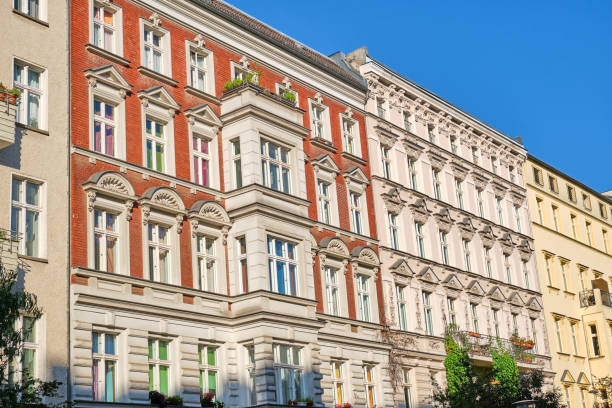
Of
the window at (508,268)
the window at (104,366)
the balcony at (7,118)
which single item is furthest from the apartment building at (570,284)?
the balcony at (7,118)

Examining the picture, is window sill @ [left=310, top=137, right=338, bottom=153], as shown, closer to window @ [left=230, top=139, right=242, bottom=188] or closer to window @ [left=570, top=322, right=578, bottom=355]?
window @ [left=230, top=139, right=242, bottom=188]

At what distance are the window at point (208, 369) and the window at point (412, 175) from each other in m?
17.9

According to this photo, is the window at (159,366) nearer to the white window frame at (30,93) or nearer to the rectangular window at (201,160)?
the rectangular window at (201,160)

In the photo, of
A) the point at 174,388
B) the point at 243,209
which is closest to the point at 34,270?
the point at 174,388

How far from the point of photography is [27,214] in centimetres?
2739

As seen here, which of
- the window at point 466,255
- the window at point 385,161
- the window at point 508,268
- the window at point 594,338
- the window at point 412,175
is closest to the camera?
the window at point 385,161

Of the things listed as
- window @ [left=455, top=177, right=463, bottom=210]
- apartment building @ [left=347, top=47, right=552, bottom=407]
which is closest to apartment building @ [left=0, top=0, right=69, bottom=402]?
apartment building @ [left=347, top=47, right=552, bottom=407]

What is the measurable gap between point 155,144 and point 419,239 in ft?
57.9

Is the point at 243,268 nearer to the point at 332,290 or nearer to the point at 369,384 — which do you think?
the point at 332,290

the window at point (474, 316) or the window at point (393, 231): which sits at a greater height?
the window at point (393, 231)

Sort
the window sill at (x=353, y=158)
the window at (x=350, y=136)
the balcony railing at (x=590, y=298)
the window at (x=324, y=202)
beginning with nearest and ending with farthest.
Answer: the window at (x=324, y=202)
the window sill at (x=353, y=158)
the window at (x=350, y=136)
the balcony railing at (x=590, y=298)

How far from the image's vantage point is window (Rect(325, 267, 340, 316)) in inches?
1506

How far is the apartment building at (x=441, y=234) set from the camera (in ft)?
141

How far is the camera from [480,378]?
4056cm
